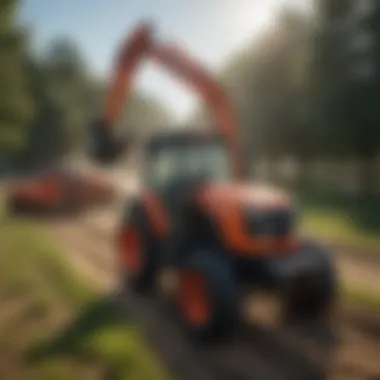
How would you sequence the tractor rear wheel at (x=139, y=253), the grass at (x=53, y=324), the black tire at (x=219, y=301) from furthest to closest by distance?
1. the tractor rear wheel at (x=139, y=253)
2. the black tire at (x=219, y=301)
3. the grass at (x=53, y=324)

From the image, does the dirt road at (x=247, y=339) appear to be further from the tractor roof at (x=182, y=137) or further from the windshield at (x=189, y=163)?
the tractor roof at (x=182, y=137)

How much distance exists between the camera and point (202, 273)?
2332mm

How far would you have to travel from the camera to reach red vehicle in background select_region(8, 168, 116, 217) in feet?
7.05

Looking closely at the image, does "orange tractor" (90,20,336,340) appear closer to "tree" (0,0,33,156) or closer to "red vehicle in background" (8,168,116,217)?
"red vehicle in background" (8,168,116,217)

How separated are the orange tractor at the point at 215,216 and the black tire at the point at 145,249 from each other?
4.3 inches

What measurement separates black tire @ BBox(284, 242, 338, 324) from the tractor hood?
→ 8.3 inches

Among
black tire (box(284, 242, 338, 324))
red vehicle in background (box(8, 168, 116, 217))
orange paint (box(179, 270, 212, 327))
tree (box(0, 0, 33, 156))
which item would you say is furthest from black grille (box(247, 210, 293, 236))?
tree (box(0, 0, 33, 156))

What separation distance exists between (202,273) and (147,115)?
0.61m

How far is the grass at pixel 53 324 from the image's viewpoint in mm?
2002

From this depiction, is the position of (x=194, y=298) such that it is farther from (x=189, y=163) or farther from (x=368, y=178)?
(x=368, y=178)

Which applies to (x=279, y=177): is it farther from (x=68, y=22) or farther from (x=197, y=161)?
(x=68, y=22)

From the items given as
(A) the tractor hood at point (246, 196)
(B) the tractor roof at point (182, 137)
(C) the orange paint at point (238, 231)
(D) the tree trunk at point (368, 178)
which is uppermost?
(B) the tractor roof at point (182, 137)

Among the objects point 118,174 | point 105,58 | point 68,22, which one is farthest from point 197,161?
point 68,22

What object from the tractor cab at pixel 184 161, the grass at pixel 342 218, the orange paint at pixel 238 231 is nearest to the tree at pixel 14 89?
the tractor cab at pixel 184 161
